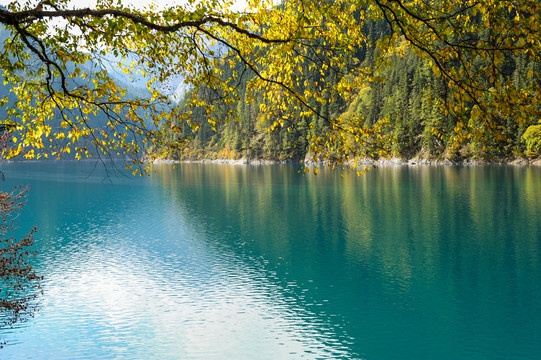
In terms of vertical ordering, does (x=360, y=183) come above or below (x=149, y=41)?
below

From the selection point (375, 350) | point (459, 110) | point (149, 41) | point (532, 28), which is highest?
point (149, 41)

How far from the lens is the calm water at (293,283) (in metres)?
17.3

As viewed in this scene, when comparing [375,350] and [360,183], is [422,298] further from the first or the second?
[360,183]

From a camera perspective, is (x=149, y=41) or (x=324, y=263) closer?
(x=149, y=41)

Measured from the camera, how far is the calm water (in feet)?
56.6

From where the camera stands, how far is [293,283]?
2417cm

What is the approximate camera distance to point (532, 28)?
17.8 feet

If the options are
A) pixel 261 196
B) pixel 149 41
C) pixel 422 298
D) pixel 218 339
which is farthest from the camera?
pixel 261 196

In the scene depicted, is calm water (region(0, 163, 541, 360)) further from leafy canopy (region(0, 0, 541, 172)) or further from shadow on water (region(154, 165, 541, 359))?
leafy canopy (region(0, 0, 541, 172))

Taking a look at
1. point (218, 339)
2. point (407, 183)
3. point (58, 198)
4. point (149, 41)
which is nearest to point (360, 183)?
point (407, 183)

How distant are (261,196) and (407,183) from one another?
932 inches

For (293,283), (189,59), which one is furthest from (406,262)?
(189,59)

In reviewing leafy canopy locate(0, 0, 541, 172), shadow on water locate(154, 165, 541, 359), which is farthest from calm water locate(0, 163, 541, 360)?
leafy canopy locate(0, 0, 541, 172)

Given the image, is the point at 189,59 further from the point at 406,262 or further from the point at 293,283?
the point at 406,262
